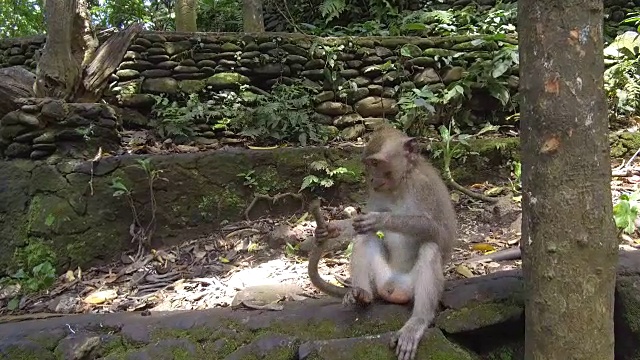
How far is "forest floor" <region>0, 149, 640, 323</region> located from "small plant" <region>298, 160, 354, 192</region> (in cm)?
34

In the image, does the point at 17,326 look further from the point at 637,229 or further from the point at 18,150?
the point at 637,229

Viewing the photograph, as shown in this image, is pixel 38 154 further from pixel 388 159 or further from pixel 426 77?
pixel 426 77

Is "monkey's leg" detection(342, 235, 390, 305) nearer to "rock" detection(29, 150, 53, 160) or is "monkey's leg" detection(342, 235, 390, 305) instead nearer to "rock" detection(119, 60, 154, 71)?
"rock" detection(29, 150, 53, 160)

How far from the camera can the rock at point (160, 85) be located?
7543 mm

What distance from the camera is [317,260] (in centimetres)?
333

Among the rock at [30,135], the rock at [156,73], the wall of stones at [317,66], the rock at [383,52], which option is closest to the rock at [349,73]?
the wall of stones at [317,66]

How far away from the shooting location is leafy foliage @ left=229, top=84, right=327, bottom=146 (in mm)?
7137

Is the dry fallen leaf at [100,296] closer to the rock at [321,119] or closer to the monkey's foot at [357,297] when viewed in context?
the monkey's foot at [357,297]

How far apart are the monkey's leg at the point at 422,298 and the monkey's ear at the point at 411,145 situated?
2.12 feet

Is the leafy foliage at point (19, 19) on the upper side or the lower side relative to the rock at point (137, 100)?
upper

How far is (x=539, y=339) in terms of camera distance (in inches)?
95.0

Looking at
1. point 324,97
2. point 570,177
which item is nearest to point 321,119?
point 324,97

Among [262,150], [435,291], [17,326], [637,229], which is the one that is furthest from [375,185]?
[262,150]

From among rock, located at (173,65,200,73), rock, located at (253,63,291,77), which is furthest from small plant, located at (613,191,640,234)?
rock, located at (173,65,200,73)
